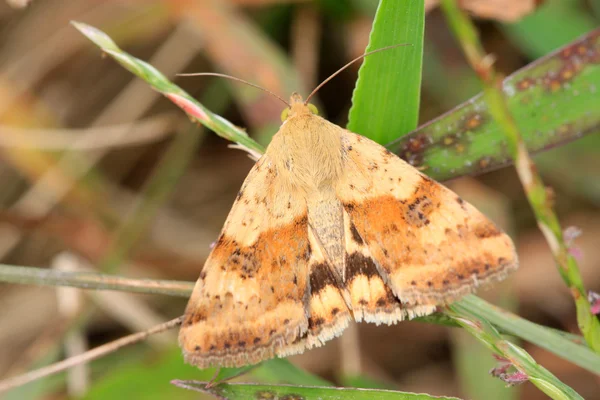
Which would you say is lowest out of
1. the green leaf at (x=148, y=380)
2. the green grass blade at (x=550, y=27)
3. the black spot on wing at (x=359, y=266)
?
the green leaf at (x=148, y=380)

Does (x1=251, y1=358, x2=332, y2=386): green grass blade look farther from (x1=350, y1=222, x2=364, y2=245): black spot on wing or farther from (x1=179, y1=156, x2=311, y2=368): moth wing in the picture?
(x1=350, y1=222, x2=364, y2=245): black spot on wing

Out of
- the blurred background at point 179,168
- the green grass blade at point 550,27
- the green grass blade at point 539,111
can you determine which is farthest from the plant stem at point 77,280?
the green grass blade at point 550,27

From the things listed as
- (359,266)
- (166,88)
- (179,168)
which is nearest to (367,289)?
(359,266)

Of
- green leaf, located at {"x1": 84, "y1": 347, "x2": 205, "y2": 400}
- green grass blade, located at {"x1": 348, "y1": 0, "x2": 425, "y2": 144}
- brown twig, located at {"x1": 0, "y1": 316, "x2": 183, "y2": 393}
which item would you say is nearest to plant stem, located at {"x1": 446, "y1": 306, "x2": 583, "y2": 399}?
green grass blade, located at {"x1": 348, "y1": 0, "x2": 425, "y2": 144}

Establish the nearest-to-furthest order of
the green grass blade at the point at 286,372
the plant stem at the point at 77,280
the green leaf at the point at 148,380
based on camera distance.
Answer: the plant stem at the point at 77,280, the green grass blade at the point at 286,372, the green leaf at the point at 148,380

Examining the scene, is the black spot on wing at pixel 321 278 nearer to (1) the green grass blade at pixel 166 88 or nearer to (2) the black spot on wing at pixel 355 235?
(2) the black spot on wing at pixel 355 235

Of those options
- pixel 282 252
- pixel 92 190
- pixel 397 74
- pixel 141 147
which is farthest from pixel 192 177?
pixel 397 74
